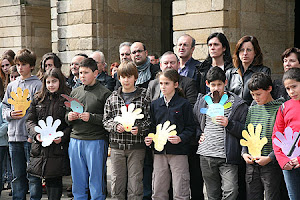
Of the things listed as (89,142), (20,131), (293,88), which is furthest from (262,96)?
(20,131)

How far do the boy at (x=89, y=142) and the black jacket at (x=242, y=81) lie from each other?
4.82 feet

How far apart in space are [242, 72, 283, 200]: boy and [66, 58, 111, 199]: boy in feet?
5.69

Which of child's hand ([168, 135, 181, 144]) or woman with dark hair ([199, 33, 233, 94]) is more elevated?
woman with dark hair ([199, 33, 233, 94])

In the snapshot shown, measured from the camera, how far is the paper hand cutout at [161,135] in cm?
481

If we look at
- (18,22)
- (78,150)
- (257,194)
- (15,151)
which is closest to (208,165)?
(257,194)

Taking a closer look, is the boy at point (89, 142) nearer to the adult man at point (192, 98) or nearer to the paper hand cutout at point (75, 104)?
the paper hand cutout at point (75, 104)

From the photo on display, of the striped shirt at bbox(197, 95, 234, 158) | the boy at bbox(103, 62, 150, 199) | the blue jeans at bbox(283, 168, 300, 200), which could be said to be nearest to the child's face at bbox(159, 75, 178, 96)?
the boy at bbox(103, 62, 150, 199)

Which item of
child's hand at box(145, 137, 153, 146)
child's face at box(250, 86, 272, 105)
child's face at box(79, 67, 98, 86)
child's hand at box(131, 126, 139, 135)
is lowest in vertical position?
child's hand at box(145, 137, 153, 146)

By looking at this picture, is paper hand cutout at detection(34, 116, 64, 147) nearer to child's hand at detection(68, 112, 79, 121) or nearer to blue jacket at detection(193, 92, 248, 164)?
child's hand at detection(68, 112, 79, 121)

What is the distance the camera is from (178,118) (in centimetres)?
493

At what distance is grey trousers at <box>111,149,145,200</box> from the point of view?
5.07 m

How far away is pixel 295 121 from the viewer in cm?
420

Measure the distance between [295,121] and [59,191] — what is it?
2.89 m

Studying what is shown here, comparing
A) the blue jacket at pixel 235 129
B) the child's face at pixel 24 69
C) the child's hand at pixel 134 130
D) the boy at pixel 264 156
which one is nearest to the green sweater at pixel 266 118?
the boy at pixel 264 156
